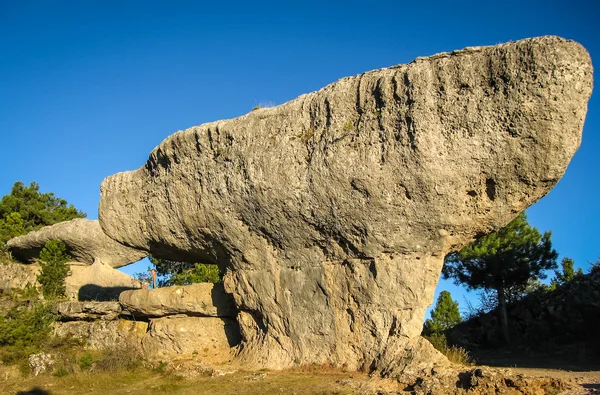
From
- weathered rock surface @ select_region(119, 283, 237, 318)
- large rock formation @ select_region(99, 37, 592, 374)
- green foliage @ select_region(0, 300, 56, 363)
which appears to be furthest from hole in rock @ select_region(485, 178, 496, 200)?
green foliage @ select_region(0, 300, 56, 363)

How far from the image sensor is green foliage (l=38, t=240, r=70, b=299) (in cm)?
1828

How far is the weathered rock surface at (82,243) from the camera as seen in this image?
20203 millimetres

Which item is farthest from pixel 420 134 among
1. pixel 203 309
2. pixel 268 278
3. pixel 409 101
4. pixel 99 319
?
pixel 99 319

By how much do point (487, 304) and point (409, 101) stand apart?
10742mm

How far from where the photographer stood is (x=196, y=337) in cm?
1246

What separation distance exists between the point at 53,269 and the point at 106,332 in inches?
253

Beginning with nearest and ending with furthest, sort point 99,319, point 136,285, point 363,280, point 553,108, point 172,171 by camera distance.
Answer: point 553,108
point 363,280
point 172,171
point 99,319
point 136,285

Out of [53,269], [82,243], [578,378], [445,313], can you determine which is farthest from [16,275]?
[578,378]

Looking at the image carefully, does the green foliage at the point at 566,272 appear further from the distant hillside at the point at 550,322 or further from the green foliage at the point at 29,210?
the green foliage at the point at 29,210

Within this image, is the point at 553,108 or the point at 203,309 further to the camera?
the point at 203,309

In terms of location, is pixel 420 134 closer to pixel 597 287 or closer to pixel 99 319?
pixel 597 287

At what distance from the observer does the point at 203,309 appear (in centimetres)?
1257

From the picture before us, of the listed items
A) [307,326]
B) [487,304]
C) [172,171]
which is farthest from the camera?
[487,304]

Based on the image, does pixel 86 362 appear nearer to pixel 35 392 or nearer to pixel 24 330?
pixel 35 392
